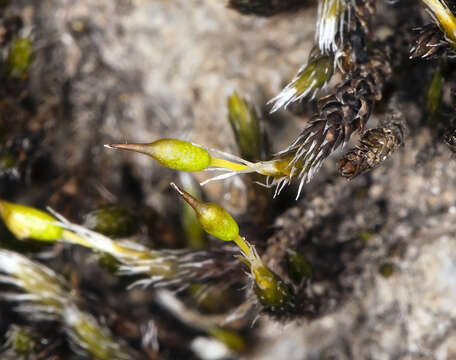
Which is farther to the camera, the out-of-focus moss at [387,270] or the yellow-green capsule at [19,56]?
the yellow-green capsule at [19,56]

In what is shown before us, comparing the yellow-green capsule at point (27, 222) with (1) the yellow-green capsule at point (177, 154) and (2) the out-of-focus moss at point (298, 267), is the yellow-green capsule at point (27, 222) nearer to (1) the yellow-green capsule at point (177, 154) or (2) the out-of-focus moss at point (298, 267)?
(1) the yellow-green capsule at point (177, 154)

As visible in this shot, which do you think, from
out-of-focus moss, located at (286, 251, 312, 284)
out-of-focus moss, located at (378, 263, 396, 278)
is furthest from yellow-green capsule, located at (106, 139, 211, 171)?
out-of-focus moss, located at (378, 263, 396, 278)

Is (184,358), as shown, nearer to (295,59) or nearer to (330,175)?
(330,175)

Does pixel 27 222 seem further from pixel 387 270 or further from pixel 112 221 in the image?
pixel 387 270

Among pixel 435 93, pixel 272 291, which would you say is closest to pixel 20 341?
pixel 272 291

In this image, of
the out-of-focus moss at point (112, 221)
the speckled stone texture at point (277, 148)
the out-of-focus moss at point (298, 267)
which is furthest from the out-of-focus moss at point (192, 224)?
the out-of-focus moss at point (298, 267)

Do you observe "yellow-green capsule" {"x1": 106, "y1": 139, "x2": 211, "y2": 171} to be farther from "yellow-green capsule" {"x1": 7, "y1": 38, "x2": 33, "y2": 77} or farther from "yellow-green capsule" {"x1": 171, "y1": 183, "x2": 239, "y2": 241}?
"yellow-green capsule" {"x1": 7, "y1": 38, "x2": 33, "y2": 77}
